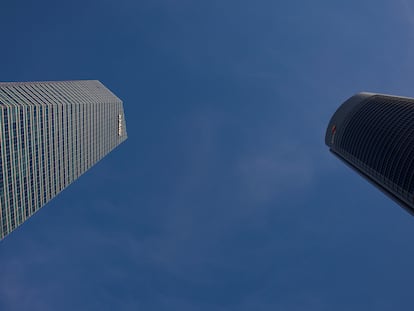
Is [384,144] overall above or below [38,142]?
above

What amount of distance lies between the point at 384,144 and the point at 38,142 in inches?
5070

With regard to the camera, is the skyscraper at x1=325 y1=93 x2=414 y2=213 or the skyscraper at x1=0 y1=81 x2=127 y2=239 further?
the skyscraper at x1=325 y1=93 x2=414 y2=213

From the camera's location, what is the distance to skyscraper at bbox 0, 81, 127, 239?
376 feet

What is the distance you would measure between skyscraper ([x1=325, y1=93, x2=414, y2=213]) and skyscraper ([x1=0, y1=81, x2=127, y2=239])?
121868 mm

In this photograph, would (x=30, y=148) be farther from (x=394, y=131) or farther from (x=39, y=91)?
(x=394, y=131)

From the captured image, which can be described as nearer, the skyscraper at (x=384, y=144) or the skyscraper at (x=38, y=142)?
the skyscraper at (x=38, y=142)

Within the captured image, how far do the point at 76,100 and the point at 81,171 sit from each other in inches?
1238

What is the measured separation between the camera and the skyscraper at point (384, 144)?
139000mm

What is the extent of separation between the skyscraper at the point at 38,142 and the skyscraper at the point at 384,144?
122 m

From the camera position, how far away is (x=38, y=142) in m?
131

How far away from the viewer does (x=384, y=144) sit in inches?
6186

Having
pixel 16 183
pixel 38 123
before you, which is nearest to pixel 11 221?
pixel 16 183

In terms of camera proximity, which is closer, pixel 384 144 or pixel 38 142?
pixel 38 142

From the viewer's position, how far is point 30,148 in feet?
414
